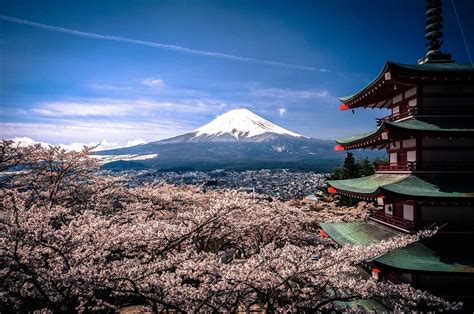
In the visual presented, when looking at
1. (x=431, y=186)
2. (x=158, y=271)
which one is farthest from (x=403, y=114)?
(x=158, y=271)

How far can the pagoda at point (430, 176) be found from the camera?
26.3 feet

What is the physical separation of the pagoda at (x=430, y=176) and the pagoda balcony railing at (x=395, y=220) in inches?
1.2

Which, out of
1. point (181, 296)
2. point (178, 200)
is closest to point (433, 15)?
point (181, 296)

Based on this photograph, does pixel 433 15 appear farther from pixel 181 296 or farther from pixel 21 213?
pixel 21 213

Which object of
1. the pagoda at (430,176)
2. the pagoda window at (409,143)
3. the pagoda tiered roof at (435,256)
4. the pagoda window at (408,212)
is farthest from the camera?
the pagoda window at (409,143)

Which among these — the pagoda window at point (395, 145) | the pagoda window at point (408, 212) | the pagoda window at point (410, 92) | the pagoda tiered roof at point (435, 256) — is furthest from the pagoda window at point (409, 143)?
the pagoda tiered roof at point (435, 256)

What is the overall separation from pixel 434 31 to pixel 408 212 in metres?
6.15

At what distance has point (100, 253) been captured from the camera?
21.3 feet

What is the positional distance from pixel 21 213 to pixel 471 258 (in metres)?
10.2

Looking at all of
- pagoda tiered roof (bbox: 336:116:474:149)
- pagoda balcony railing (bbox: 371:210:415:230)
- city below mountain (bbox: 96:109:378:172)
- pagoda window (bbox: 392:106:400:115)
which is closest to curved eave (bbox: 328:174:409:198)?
pagoda balcony railing (bbox: 371:210:415:230)

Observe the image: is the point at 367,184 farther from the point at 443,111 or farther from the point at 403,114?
the point at 443,111

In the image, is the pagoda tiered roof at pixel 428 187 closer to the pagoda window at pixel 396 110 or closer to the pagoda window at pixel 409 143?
the pagoda window at pixel 409 143

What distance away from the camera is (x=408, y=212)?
9438mm

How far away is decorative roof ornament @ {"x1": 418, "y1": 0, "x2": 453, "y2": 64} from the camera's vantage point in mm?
10734
